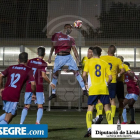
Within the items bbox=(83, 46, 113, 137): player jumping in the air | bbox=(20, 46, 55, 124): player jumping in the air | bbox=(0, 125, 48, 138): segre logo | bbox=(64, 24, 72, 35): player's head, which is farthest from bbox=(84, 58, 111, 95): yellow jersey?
bbox=(64, 24, 72, 35): player's head

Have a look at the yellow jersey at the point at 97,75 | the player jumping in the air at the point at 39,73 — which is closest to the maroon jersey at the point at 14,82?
the yellow jersey at the point at 97,75

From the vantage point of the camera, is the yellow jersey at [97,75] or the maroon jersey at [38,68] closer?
the yellow jersey at [97,75]

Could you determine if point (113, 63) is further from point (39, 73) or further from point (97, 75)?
point (39, 73)

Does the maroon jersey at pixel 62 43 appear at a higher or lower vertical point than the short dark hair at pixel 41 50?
higher

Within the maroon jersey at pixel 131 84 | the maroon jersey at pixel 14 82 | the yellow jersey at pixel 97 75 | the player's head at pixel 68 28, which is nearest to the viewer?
the maroon jersey at pixel 14 82

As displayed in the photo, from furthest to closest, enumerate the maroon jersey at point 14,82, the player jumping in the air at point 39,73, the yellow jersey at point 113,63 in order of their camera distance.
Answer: the yellow jersey at point 113,63, the player jumping in the air at point 39,73, the maroon jersey at point 14,82

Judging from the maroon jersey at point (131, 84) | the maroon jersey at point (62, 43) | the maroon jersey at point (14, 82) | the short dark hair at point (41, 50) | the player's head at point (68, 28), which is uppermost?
the player's head at point (68, 28)

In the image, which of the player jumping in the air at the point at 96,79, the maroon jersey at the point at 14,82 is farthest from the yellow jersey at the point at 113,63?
the maroon jersey at the point at 14,82

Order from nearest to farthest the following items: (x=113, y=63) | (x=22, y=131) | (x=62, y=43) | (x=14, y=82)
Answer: (x=22, y=131)
(x=14, y=82)
(x=113, y=63)
(x=62, y=43)

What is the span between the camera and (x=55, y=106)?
21.4 m

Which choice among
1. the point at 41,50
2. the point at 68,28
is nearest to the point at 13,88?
the point at 41,50

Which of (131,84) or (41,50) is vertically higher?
(41,50)

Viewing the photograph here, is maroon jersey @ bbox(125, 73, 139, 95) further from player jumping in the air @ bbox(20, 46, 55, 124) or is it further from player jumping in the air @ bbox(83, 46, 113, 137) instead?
player jumping in the air @ bbox(83, 46, 113, 137)

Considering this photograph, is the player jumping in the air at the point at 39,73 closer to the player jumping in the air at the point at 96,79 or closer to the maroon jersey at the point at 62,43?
the player jumping in the air at the point at 96,79
